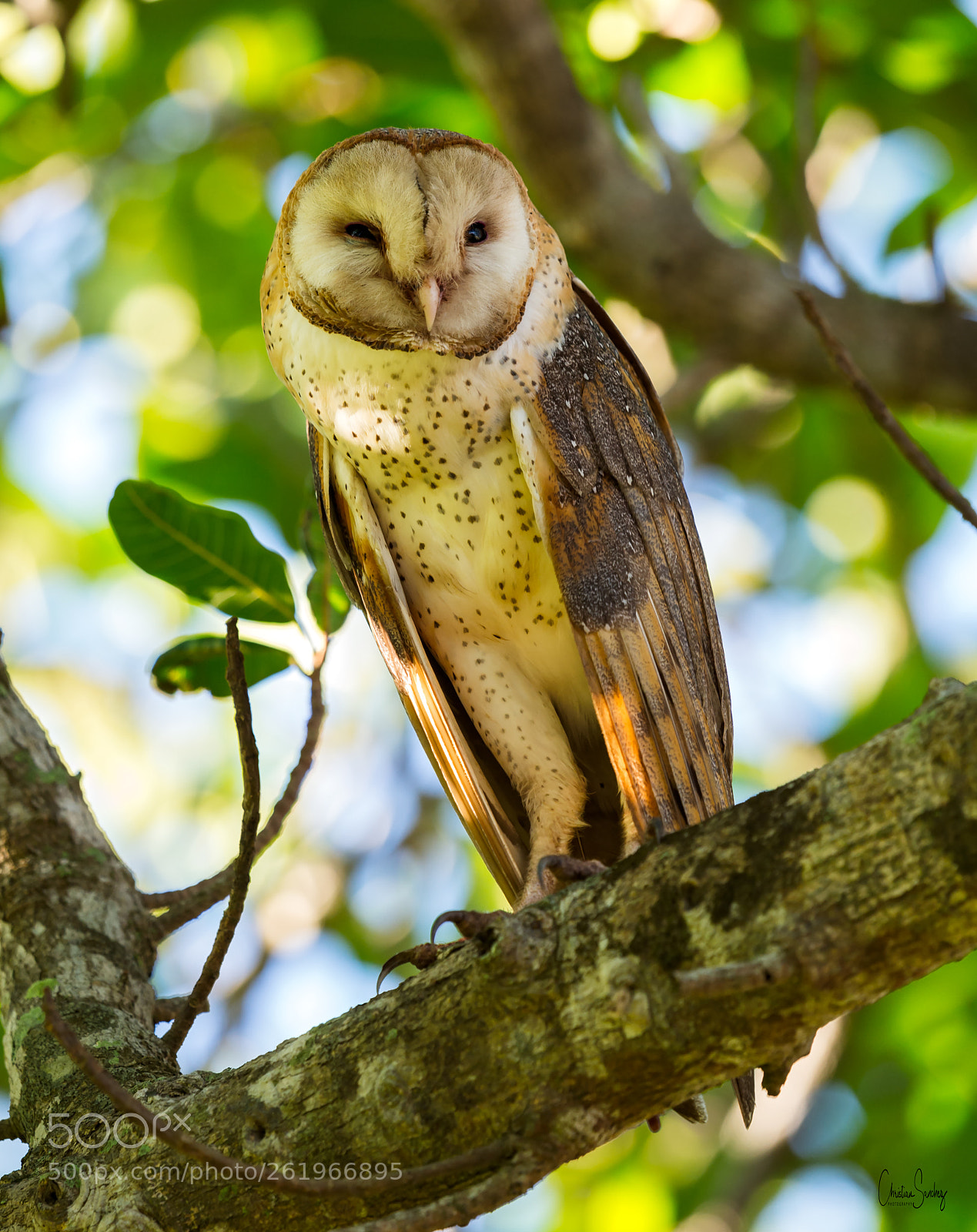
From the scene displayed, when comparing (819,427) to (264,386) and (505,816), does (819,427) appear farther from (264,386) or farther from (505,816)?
(505,816)

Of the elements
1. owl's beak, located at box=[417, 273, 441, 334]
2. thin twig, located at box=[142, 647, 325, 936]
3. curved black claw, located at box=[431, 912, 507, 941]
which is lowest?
curved black claw, located at box=[431, 912, 507, 941]

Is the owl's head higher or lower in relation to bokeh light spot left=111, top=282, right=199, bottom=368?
lower

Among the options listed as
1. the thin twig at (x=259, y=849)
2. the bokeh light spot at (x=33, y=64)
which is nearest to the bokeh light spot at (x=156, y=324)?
the bokeh light spot at (x=33, y=64)

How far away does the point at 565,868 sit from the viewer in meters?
2.38

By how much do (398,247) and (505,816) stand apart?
53.4 inches

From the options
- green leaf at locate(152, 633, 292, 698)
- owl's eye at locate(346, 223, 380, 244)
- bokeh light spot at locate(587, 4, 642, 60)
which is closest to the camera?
owl's eye at locate(346, 223, 380, 244)

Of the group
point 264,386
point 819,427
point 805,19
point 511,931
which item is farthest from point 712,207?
point 511,931

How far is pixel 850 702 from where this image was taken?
5402 millimetres

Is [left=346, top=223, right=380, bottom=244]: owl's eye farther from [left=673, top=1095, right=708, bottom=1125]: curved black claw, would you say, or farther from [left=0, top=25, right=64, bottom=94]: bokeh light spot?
[left=0, top=25, right=64, bottom=94]: bokeh light spot

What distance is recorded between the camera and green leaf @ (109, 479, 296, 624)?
263 cm

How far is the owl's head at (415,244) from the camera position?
7.98 ft

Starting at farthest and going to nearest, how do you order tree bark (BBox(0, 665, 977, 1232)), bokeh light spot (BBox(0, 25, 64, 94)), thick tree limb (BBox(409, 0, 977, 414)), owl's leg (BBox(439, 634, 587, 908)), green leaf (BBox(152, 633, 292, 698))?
bokeh light spot (BBox(0, 25, 64, 94))
thick tree limb (BBox(409, 0, 977, 414))
owl's leg (BBox(439, 634, 587, 908))
green leaf (BBox(152, 633, 292, 698))
tree bark (BBox(0, 665, 977, 1232))

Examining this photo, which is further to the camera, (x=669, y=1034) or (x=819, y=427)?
(x=819, y=427)

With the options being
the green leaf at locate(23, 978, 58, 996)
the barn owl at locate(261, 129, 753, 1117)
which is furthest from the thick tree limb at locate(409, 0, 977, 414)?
the green leaf at locate(23, 978, 58, 996)
